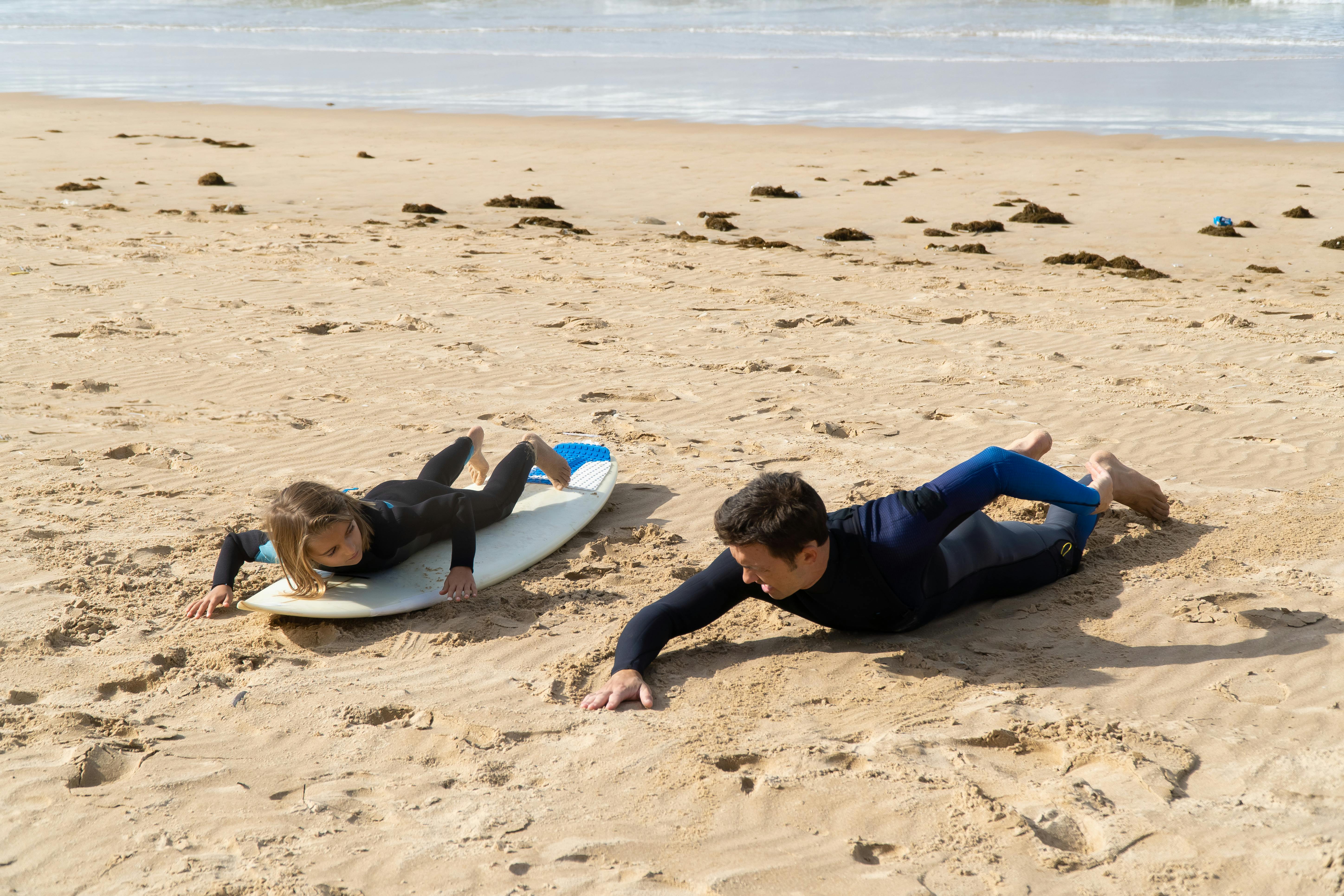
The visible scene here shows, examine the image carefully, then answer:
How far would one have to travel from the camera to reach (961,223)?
11578 millimetres

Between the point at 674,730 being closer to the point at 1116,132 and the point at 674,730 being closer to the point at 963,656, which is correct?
the point at 963,656

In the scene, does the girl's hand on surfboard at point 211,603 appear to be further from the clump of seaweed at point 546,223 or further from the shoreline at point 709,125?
the shoreline at point 709,125

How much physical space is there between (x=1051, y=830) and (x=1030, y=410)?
383 centimetres

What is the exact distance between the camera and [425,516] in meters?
4.60

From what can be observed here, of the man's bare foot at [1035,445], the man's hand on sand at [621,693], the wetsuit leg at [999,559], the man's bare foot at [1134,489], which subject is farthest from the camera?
the man's bare foot at [1134,489]

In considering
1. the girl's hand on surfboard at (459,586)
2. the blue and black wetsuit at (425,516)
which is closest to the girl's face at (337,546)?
the blue and black wetsuit at (425,516)

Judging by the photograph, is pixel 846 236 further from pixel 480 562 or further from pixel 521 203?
pixel 480 562

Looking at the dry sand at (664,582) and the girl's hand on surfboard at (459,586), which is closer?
the dry sand at (664,582)

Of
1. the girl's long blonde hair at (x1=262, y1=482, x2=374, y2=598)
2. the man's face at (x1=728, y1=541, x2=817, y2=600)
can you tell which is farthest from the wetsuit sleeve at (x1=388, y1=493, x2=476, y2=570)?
the man's face at (x1=728, y1=541, x2=817, y2=600)

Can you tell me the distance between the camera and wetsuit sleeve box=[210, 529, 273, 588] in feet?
14.1

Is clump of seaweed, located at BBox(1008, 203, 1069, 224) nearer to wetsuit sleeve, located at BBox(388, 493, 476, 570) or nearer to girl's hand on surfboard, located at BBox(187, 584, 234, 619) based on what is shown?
wetsuit sleeve, located at BBox(388, 493, 476, 570)

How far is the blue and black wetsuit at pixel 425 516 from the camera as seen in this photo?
A: 4.40 m

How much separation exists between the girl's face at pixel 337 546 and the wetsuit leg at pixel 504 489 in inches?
29.6

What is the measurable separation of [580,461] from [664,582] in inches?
48.5
